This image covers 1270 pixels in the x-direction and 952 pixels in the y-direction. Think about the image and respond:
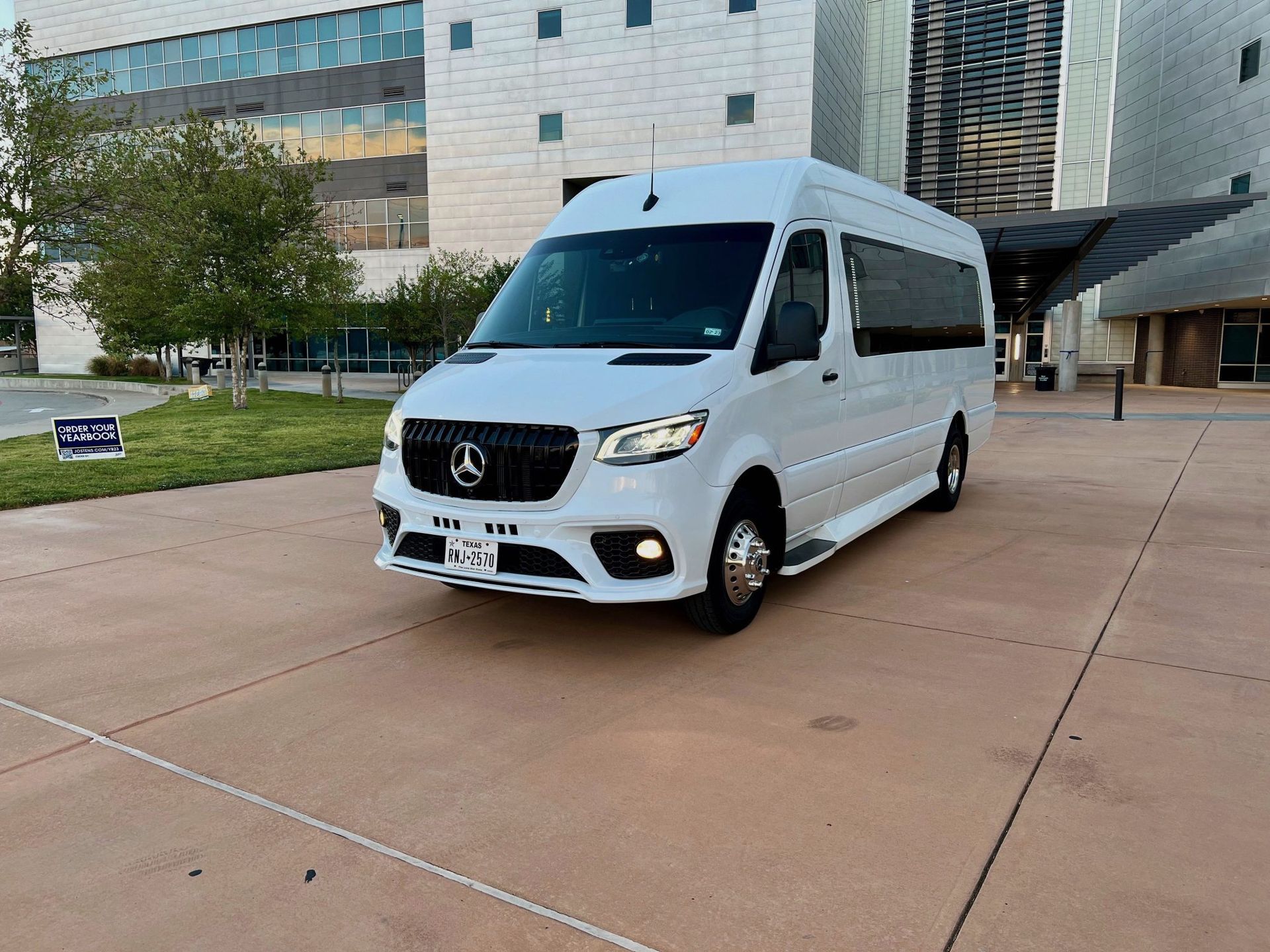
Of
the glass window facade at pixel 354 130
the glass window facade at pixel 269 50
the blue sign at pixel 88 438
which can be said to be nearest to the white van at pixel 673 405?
the blue sign at pixel 88 438

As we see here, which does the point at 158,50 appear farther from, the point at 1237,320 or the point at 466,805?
the point at 466,805

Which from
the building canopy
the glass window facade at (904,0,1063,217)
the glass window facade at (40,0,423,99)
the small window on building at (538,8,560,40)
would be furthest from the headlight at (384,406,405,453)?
the glass window facade at (40,0,423,99)

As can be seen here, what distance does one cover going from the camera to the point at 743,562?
4.97 metres

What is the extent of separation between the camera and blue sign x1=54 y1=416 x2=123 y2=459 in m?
→ 11.3

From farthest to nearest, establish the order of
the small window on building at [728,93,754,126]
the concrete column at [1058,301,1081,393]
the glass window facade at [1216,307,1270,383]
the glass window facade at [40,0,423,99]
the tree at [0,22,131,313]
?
the glass window facade at [40,0,423,99] → the small window on building at [728,93,754,126] → the glass window facade at [1216,307,1270,383] → the concrete column at [1058,301,1081,393] → the tree at [0,22,131,313]

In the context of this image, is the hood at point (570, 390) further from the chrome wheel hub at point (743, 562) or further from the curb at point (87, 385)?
the curb at point (87, 385)

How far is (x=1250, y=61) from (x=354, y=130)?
4000 centimetres

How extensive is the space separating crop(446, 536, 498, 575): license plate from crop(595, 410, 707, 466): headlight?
2.51ft

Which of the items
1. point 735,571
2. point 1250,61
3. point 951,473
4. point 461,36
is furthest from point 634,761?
point 461,36

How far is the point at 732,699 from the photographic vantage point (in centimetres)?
420

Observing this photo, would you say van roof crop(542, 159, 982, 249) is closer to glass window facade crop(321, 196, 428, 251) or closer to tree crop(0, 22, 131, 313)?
tree crop(0, 22, 131, 313)

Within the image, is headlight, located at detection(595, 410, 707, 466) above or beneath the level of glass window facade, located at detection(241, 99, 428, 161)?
beneath

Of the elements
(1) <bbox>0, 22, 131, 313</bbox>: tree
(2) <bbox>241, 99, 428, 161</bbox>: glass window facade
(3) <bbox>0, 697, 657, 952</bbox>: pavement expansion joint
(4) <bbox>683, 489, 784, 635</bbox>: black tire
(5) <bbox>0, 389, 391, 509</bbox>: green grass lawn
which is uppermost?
(2) <bbox>241, 99, 428, 161</bbox>: glass window facade

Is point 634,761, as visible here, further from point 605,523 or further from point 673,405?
point 673,405
